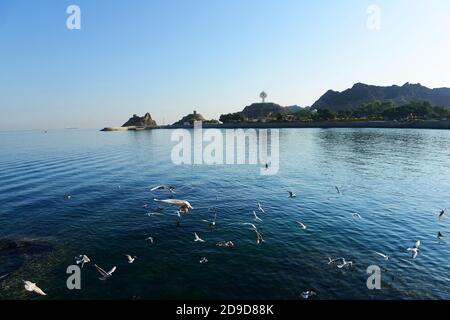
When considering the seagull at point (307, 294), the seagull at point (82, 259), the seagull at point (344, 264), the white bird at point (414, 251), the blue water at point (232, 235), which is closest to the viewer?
the seagull at point (307, 294)

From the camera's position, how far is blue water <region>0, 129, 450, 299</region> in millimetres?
20219

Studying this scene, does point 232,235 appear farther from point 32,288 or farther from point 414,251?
point 32,288

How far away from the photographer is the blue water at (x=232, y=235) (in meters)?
20.2

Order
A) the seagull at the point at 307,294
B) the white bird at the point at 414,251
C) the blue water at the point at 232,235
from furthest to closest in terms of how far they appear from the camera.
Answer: the white bird at the point at 414,251 → the blue water at the point at 232,235 → the seagull at the point at 307,294

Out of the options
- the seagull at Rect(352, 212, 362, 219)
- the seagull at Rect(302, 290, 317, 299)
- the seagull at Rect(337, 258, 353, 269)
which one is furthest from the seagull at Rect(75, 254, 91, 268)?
the seagull at Rect(352, 212, 362, 219)

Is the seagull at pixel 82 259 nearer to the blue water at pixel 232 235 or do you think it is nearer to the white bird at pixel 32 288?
the blue water at pixel 232 235

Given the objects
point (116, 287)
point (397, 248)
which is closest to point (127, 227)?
point (116, 287)

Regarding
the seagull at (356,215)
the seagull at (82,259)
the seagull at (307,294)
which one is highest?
the seagull at (356,215)

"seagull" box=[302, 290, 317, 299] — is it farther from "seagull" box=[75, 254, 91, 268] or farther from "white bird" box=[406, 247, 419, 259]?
"seagull" box=[75, 254, 91, 268]

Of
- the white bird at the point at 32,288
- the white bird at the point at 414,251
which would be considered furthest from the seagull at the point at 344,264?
the white bird at the point at 32,288
